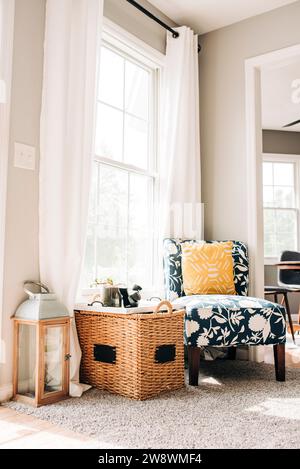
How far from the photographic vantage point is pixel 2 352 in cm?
203

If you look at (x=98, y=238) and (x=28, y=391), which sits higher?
(x=98, y=238)

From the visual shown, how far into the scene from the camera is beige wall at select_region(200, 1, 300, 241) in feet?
10.4

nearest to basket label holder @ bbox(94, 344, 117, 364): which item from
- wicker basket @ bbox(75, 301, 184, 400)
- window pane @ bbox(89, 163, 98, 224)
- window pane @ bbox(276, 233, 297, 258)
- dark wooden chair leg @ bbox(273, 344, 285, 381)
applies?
wicker basket @ bbox(75, 301, 184, 400)

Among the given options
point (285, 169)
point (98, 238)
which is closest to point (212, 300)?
point (98, 238)

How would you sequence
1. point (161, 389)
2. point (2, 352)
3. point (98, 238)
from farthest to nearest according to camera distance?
point (98, 238) → point (161, 389) → point (2, 352)

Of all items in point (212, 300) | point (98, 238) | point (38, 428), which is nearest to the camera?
point (38, 428)

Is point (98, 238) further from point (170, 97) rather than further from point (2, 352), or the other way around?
point (170, 97)

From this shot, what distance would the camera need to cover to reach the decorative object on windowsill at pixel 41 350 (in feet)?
6.44

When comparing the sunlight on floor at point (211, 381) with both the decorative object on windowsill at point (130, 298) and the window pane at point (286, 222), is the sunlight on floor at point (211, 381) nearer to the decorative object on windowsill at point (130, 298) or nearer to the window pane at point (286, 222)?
the decorative object on windowsill at point (130, 298)

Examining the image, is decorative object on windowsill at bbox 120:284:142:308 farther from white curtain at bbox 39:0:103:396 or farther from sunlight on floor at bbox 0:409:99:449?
sunlight on floor at bbox 0:409:99:449

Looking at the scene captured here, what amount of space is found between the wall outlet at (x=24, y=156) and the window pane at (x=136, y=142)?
88 centimetres

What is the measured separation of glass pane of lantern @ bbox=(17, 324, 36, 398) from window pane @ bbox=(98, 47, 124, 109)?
4.95 ft

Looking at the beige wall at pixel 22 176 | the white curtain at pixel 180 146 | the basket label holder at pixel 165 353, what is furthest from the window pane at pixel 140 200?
the basket label holder at pixel 165 353

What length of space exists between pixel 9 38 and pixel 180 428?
1891mm
